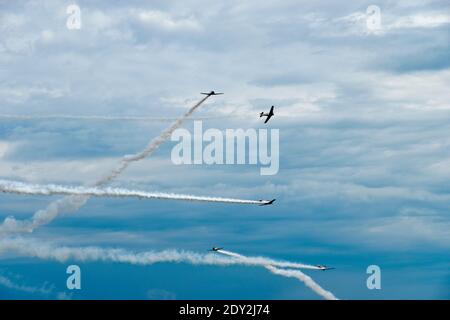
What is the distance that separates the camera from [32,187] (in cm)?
15325

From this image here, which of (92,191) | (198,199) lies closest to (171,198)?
(198,199)

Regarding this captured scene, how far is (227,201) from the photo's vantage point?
17100 cm

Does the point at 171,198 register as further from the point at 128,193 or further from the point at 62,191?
the point at 62,191

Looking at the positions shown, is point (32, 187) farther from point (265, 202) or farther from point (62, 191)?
point (265, 202)

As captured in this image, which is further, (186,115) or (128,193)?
(186,115)

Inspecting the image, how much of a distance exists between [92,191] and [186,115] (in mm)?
32585
